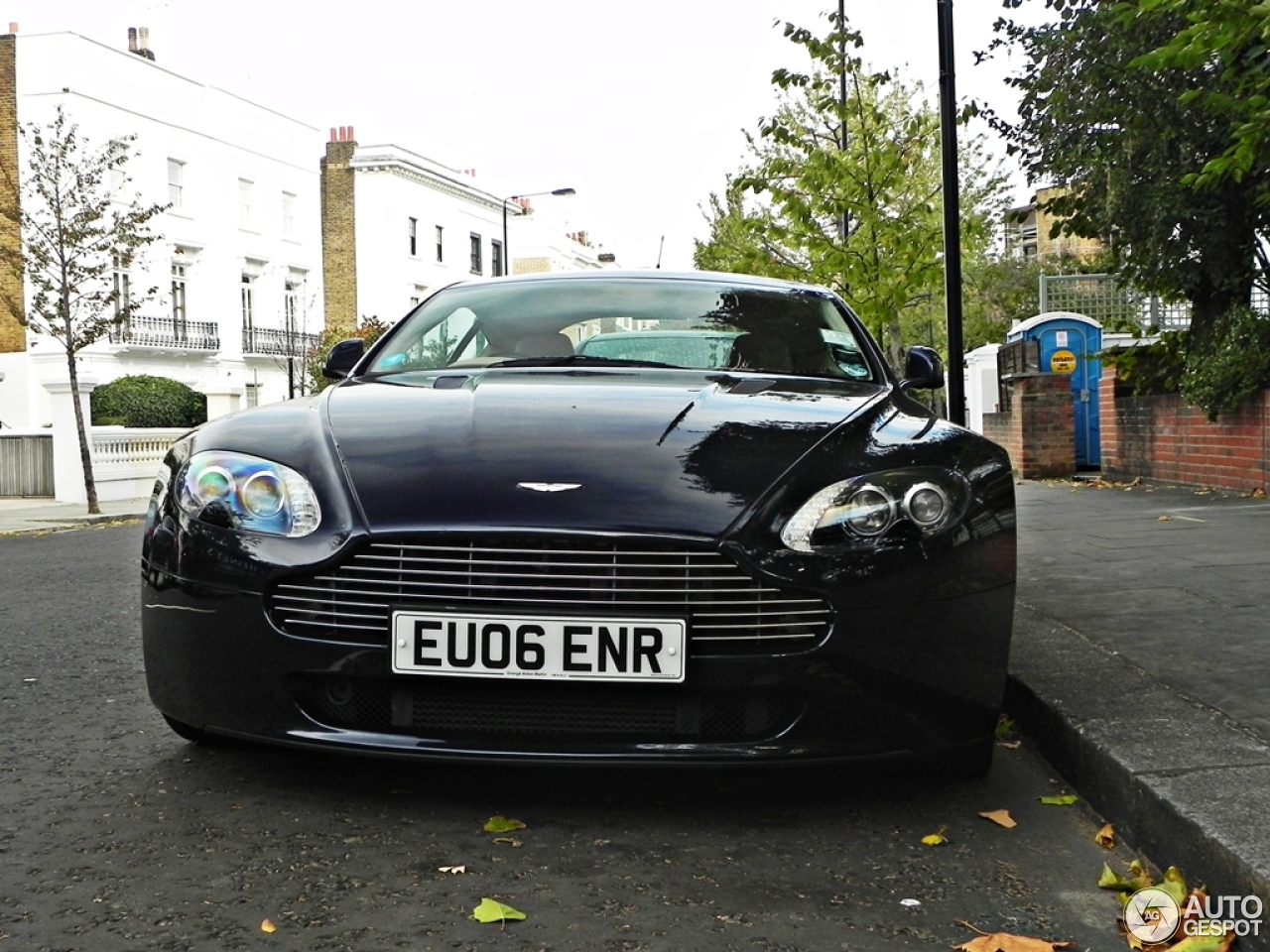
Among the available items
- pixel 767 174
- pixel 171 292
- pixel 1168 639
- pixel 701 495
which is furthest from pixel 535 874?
pixel 171 292

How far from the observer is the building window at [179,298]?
4019cm

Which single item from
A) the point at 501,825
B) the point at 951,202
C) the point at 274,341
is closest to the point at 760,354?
the point at 501,825

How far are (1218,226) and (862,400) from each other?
10937 millimetres

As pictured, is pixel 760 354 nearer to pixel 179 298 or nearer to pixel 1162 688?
pixel 1162 688

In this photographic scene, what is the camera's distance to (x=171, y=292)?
1581 inches

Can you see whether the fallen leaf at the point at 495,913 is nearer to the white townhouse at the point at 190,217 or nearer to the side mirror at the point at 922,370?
the side mirror at the point at 922,370

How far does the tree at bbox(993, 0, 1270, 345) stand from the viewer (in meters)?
13.6

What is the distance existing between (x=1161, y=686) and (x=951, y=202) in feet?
26.1

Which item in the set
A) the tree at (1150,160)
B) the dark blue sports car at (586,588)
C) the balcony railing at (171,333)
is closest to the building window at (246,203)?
the balcony railing at (171,333)

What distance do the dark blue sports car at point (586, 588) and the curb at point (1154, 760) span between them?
311mm

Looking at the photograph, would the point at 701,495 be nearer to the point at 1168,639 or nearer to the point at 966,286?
the point at 1168,639

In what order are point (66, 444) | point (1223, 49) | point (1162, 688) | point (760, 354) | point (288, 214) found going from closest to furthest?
point (1162, 688)
point (760, 354)
point (1223, 49)
point (66, 444)
point (288, 214)

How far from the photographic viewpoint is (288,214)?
4678 centimetres

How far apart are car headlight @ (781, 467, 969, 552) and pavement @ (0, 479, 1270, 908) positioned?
723 millimetres
